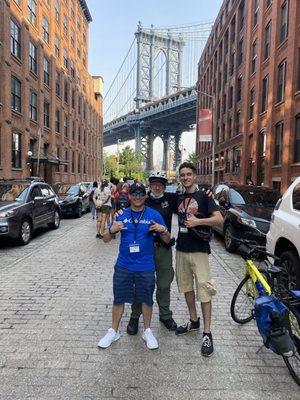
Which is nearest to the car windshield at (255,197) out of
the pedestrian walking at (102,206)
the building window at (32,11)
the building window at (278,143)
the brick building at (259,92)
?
the pedestrian walking at (102,206)

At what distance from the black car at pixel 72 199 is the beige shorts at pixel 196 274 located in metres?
12.8

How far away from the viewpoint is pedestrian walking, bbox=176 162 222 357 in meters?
3.86

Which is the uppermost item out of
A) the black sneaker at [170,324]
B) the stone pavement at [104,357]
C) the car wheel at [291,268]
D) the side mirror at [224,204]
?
the side mirror at [224,204]

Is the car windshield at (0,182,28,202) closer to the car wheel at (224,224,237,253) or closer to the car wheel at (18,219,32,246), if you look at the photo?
the car wheel at (18,219,32,246)

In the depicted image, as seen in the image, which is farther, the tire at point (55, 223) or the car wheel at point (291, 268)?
the tire at point (55, 223)

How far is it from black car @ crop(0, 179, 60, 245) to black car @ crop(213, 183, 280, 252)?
508 centimetres

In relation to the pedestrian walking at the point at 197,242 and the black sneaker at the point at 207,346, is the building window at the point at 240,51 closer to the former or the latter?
the pedestrian walking at the point at 197,242

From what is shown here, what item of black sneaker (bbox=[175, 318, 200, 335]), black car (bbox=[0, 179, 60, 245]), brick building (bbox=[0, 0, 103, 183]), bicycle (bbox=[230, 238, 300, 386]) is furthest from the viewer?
brick building (bbox=[0, 0, 103, 183])

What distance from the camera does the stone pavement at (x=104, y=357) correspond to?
3.09 m

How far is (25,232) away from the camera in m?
9.90

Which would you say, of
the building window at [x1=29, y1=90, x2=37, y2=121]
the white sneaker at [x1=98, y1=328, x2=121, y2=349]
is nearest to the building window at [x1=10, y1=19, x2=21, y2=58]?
the building window at [x1=29, y1=90, x2=37, y2=121]

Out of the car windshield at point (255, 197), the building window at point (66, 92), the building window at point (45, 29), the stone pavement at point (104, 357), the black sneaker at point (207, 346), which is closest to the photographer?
the stone pavement at point (104, 357)

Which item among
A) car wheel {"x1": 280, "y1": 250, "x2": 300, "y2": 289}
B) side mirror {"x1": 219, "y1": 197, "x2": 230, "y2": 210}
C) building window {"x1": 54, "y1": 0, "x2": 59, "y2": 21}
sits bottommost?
car wheel {"x1": 280, "y1": 250, "x2": 300, "y2": 289}

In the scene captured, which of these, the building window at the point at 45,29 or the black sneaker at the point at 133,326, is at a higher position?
the building window at the point at 45,29
